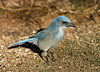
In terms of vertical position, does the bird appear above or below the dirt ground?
above

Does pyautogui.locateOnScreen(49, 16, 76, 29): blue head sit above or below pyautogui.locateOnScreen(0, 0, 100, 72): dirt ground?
above

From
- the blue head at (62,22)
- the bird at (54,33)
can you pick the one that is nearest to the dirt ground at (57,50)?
the bird at (54,33)

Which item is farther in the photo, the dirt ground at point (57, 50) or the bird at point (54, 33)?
Answer: the dirt ground at point (57, 50)

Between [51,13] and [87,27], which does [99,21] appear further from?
[51,13]

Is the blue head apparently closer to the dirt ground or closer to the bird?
the bird

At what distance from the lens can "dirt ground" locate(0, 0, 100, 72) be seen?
12.8 feet

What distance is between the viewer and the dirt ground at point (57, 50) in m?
3.91

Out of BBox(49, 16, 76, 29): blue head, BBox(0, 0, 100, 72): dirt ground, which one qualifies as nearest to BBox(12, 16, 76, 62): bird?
BBox(49, 16, 76, 29): blue head

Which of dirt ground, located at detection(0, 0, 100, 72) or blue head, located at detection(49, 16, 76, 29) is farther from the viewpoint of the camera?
dirt ground, located at detection(0, 0, 100, 72)

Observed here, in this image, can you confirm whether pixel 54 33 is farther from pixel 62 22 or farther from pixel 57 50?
pixel 57 50

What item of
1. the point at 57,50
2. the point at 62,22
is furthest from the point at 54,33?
the point at 57,50

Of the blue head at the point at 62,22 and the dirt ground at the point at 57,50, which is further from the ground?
the blue head at the point at 62,22

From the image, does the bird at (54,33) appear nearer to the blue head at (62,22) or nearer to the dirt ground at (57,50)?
the blue head at (62,22)

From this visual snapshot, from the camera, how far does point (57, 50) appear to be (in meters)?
4.66
